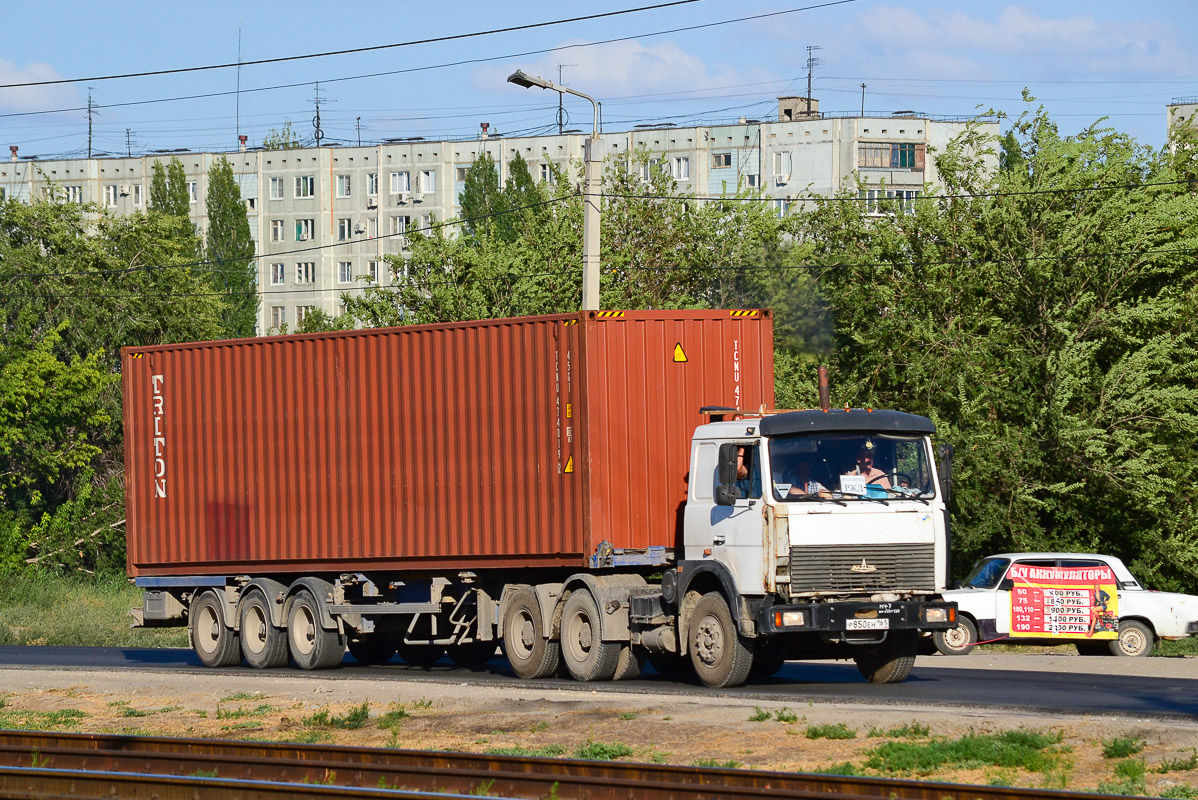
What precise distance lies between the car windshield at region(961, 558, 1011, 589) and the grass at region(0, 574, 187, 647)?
14502 millimetres

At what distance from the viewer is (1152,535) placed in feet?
97.4

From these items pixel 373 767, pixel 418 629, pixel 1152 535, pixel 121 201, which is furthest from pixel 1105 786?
pixel 121 201

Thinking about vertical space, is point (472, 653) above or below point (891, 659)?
below

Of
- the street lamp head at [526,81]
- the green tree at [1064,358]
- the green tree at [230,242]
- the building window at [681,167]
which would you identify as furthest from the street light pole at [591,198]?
the building window at [681,167]

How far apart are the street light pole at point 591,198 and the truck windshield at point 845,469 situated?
6.56 meters

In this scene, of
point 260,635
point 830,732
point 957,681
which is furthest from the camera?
point 260,635

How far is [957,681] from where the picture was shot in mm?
17828

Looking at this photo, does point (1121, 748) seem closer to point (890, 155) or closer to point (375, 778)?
point (375, 778)

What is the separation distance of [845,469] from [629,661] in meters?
3.66

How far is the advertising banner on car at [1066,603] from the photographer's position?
72.3 ft

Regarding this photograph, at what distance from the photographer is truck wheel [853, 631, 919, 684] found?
17.2 meters

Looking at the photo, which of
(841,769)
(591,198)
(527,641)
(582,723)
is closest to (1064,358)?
(591,198)

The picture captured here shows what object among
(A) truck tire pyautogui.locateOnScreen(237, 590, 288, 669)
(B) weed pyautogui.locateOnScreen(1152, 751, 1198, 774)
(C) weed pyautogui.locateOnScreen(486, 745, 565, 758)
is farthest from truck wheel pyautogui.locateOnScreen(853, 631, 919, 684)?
(A) truck tire pyautogui.locateOnScreen(237, 590, 288, 669)

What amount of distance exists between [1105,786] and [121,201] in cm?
10347
